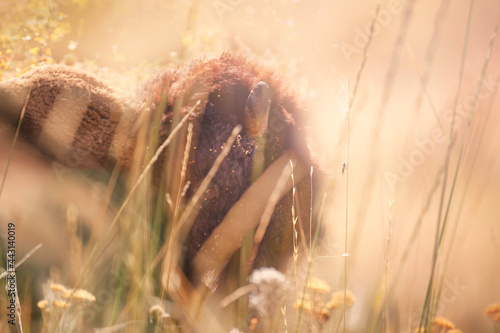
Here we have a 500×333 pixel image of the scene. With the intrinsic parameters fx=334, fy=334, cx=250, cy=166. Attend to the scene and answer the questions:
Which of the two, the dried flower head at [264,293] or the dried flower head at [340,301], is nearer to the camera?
the dried flower head at [340,301]

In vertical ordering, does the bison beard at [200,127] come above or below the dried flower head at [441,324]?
above

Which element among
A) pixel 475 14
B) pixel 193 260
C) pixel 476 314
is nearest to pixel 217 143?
pixel 193 260

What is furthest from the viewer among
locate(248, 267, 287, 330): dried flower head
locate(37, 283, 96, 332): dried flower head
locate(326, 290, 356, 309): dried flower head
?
locate(248, 267, 287, 330): dried flower head

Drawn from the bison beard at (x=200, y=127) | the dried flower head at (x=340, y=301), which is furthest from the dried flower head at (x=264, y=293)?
the dried flower head at (x=340, y=301)

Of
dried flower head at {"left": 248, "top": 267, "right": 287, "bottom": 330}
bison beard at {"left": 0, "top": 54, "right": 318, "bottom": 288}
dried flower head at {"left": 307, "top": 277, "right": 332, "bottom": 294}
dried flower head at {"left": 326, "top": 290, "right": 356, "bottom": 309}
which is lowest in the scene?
dried flower head at {"left": 248, "top": 267, "right": 287, "bottom": 330}

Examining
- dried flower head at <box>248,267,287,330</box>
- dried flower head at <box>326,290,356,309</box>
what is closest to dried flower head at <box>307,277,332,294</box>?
dried flower head at <box>326,290,356,309</box>

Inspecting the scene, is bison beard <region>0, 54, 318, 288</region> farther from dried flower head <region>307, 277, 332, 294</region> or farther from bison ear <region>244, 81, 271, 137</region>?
dried flower head <region>307, 277, 332, 294</region>

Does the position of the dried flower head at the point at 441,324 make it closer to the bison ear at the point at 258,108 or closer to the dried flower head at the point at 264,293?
the dried flower head at the point at 264,293
